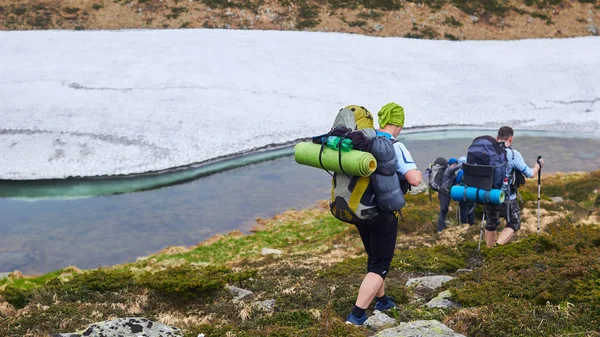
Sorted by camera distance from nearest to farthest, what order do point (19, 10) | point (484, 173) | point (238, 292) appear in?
point (238, 292) → point (484, 173) → point (19, 10)

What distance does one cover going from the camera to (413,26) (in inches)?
2013

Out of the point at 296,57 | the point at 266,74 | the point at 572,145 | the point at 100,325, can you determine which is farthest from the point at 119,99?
the point at 100,325

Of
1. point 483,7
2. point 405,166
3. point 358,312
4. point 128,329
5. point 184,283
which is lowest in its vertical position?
point 184,283

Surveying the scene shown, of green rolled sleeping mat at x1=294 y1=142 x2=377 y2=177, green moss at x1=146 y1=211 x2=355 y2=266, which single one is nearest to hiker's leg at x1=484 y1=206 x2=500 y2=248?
green moss at x1=146 y1=211 x2=355 y2=266

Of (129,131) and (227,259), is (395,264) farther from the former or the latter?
(129,131)

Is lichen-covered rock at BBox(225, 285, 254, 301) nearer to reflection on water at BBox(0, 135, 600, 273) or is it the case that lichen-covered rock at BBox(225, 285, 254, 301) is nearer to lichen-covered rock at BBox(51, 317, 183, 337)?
lichen-covered rock at BBox(51, 317, 183, 337)

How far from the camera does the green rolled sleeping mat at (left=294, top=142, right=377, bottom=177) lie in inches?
314

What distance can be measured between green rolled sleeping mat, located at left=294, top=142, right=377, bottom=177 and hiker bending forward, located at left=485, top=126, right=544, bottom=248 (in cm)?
575

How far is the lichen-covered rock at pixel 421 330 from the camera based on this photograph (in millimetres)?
7320

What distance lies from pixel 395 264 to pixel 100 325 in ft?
22.4

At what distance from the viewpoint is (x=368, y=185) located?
846cm

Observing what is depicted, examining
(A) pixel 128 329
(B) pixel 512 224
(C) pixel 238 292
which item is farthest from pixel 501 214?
(A) pixel 128 329

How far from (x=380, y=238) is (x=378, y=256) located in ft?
0.91

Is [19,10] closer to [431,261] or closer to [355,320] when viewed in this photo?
[431,261]
